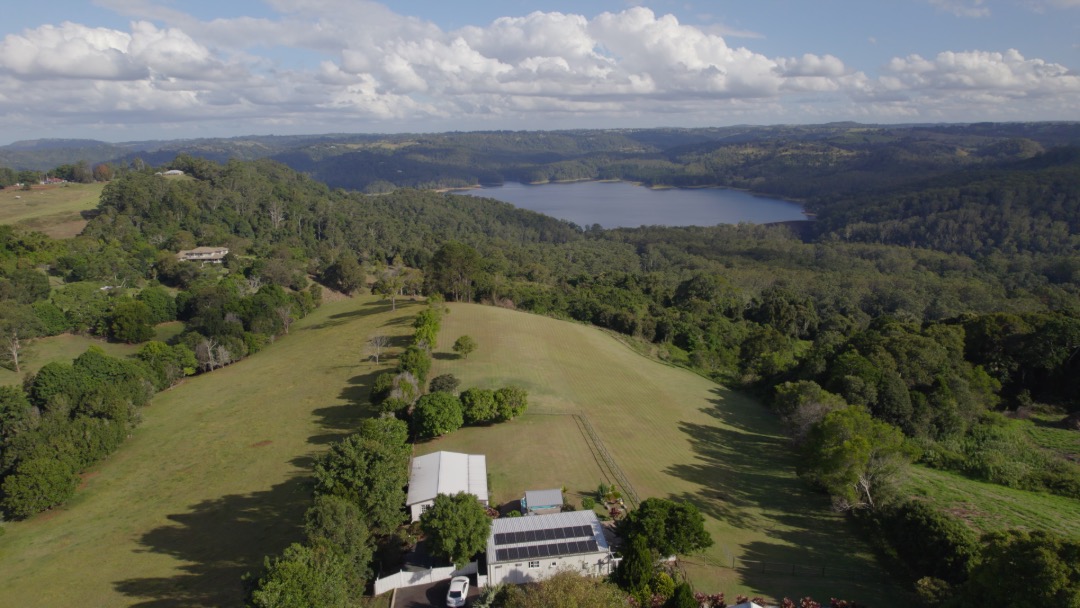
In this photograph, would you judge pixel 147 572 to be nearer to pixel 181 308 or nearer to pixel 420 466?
pixel 420 466

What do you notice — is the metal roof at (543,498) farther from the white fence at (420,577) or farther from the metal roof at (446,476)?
the white fence at (420,577)

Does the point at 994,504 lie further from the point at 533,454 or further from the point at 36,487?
the point at 36,487

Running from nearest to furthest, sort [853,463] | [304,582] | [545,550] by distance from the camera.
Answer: [304,582]
[545,550]
[853,463]

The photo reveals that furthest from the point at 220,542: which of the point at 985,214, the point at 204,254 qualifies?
the point at 985,214

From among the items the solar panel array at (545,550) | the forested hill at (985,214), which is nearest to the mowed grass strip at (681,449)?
the solar panel array at (545,550)

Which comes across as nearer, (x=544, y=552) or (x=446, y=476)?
(x=544, y=552)

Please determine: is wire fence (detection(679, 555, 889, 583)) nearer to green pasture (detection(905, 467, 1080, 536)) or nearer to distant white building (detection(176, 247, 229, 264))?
green pasture (detection(905, 467, 1080, 536))
